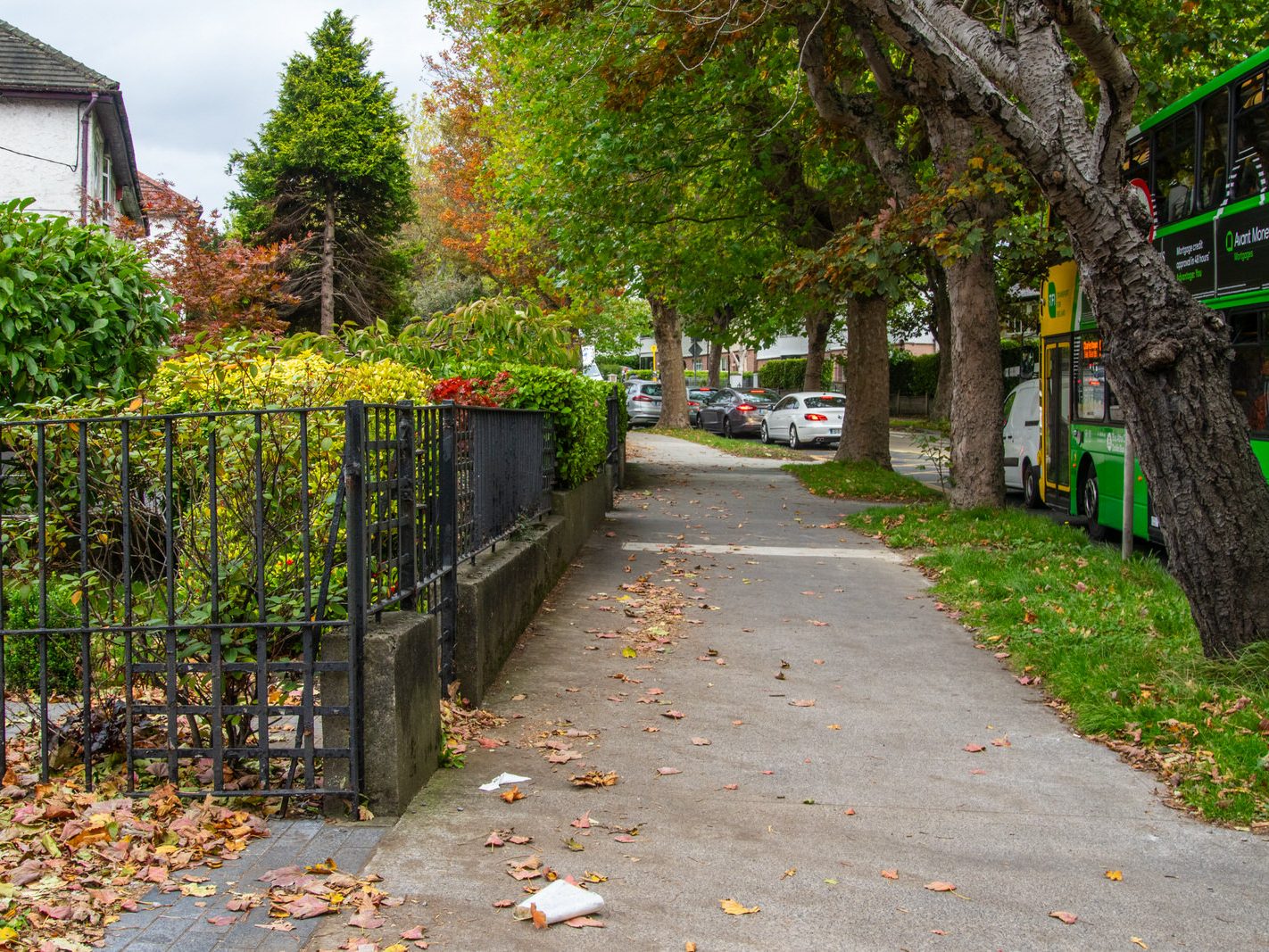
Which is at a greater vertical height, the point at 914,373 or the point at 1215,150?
the point at 1215,150

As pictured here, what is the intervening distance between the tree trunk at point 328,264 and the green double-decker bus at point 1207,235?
29.7 m

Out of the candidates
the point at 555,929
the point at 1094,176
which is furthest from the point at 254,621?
the point at 1094,176

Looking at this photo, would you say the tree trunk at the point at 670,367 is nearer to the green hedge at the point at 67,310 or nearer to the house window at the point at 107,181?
the house window at the point at 107,181

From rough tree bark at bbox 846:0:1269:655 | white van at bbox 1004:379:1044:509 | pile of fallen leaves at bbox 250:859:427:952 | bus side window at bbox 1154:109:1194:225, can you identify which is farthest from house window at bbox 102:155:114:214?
pile of fallen leaves at bbox 250:859:427:952

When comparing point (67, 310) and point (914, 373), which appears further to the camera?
point (914, 373)

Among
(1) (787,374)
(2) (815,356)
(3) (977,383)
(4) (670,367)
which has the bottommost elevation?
(3) (977,383)

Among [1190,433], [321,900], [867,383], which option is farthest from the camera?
[867,383]

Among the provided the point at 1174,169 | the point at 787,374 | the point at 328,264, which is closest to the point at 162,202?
the point at 328,264

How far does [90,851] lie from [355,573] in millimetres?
1359

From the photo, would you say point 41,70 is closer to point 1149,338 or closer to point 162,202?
point 162,202

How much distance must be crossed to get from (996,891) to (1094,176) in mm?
4605

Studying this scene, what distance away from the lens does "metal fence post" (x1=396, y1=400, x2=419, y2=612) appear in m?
5.43

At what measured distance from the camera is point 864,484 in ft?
64.6

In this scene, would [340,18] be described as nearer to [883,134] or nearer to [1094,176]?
[883,134]
